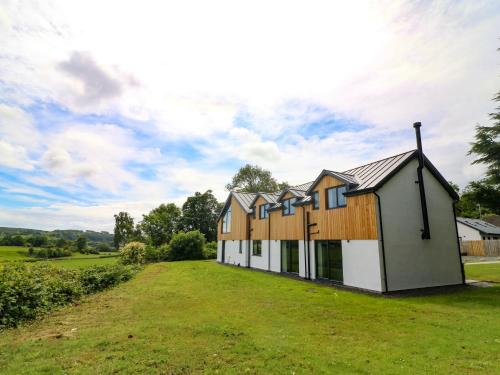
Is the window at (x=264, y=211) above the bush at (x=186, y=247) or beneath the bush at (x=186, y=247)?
above

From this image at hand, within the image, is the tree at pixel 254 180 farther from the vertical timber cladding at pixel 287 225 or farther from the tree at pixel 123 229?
the vertical timber cladding at pixel 287 225

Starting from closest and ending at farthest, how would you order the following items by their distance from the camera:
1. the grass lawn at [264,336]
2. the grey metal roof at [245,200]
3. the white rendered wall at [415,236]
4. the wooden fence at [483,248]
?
the grass lawn at [264,336], the white rendered wall at [415,236], the grey metal roof at [245,200], the wooden fence at [483,248]

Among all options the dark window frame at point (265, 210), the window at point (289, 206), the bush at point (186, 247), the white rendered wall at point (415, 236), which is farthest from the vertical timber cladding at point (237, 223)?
the white rendered wall at point (415, 236)

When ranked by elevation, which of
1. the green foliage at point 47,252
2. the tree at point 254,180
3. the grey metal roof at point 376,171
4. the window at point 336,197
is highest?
the tree at point 254,180

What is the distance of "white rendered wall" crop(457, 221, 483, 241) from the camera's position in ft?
128

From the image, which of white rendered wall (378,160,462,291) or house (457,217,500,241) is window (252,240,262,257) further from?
house (457,217,500,241)

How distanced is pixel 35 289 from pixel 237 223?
20431 mm

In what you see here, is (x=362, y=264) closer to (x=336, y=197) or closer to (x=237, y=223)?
(x=336, y=197)

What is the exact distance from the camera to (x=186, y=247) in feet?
132

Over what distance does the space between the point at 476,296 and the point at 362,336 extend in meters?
8.76

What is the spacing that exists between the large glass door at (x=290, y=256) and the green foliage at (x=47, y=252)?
133 feet

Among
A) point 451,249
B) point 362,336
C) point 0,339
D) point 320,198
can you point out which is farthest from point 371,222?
point 0,339

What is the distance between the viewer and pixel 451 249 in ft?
53.6

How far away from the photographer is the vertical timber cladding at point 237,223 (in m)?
28.4
